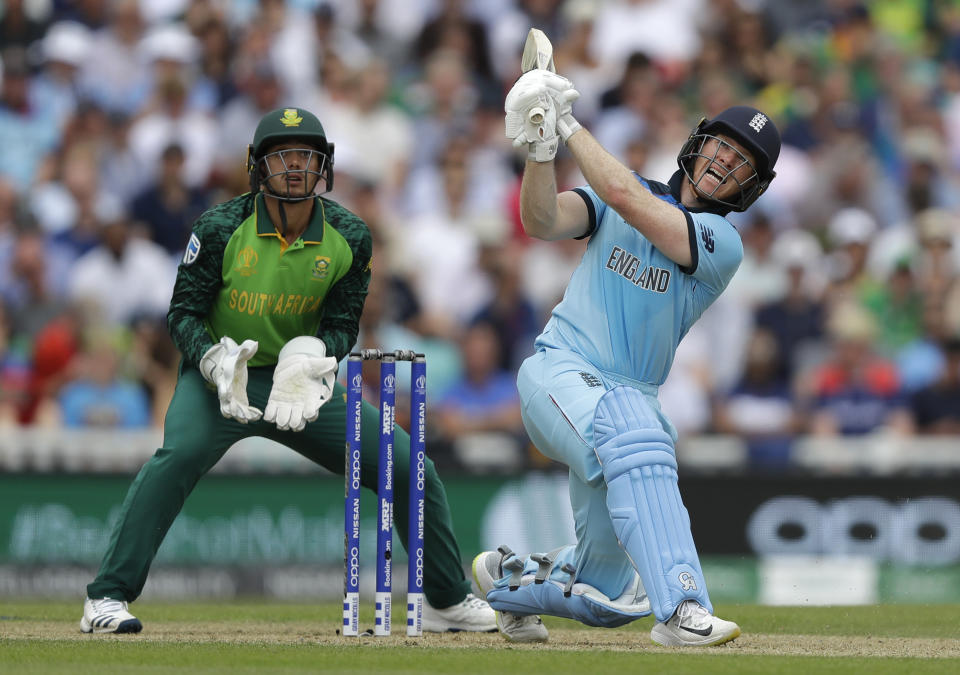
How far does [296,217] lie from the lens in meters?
6.87

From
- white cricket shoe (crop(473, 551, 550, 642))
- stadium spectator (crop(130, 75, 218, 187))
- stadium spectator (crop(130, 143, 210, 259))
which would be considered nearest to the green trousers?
white cricket shoe (crop(473, 551, 550, 642))

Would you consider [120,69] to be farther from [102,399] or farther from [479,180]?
[102,399]

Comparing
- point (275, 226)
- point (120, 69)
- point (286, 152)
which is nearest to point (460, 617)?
point (275, 226)

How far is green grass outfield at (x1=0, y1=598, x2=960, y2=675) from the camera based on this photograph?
5539mm

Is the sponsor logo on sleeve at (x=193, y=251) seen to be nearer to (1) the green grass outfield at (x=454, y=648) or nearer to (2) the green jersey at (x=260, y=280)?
(2) the green jersey at (x=260, y=280)

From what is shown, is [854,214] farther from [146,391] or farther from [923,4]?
[146,391]

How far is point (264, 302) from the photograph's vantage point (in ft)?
22.4

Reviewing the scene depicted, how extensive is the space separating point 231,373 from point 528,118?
1552 mm

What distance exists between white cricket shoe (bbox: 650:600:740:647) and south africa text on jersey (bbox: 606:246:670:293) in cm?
123

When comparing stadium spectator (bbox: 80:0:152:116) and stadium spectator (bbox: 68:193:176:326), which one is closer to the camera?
stadium spectator (bbox: 68:193:176:326)

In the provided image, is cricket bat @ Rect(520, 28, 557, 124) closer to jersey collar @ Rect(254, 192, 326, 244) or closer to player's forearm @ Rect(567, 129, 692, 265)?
player's forearm @ Rect(567, 129, 692, 265)

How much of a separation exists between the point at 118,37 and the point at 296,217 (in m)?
7.90

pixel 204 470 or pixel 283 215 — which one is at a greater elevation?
pixel 283 215

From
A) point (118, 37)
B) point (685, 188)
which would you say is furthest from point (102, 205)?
point (685, 188)
